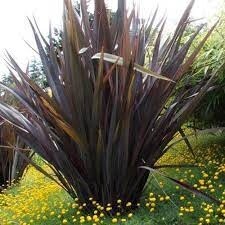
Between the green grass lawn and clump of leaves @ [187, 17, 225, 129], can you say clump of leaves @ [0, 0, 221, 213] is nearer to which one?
the green grass lawn

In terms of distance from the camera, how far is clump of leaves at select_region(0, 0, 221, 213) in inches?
129

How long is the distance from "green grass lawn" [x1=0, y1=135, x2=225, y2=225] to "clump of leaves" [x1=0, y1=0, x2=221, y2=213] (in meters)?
0.18

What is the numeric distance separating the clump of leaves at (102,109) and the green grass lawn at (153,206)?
0.18 meters

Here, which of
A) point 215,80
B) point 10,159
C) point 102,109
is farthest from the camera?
point 10,159

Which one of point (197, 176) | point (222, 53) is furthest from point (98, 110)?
point (222, 53)

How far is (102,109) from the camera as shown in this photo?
3.37m

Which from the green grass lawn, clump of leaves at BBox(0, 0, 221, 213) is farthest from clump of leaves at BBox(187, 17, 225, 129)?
the green grass lawn

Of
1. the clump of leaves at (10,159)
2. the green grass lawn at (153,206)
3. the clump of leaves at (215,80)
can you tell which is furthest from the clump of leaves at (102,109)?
the clump of leaves at (10,159)

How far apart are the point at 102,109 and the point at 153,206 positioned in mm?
768

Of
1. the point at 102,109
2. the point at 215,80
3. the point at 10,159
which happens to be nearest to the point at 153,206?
the point at 102,109

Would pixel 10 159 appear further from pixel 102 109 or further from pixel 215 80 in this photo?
pixel 215 80

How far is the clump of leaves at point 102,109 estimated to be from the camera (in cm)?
328

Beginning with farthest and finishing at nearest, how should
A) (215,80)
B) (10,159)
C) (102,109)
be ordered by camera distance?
(10,159), (215,80), (102,109)

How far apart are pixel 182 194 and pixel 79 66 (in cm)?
125
